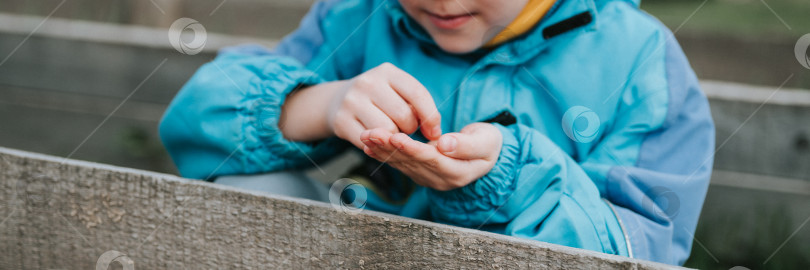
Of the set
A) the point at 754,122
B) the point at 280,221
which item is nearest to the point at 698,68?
the point at 754,122

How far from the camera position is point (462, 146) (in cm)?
89

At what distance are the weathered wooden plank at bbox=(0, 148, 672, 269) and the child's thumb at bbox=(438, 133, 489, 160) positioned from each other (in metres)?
0.09

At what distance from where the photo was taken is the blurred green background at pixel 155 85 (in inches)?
86.3

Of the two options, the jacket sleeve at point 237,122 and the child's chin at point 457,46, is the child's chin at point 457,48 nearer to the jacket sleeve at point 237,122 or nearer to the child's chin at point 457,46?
the child's chin at point 457,46

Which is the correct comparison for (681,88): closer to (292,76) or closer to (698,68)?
(292,76)

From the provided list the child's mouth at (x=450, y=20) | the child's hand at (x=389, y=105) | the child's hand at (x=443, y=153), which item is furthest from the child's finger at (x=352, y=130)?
the child's mouth at (x=450, y=20)

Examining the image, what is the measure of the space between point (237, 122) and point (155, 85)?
5.91 ft

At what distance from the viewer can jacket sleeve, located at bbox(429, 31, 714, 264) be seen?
1032mm

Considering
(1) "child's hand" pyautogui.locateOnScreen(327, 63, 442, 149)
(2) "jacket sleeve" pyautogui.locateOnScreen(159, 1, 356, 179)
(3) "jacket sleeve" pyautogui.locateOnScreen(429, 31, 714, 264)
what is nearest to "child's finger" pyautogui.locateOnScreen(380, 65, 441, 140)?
(1) "child's hand" pyautogui.locateOnScreen(327, 63, 442, 149)

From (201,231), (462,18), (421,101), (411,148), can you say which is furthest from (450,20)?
(201,231)

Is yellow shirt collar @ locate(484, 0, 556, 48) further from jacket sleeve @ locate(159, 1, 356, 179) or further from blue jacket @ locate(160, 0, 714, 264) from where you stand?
jacket sleeve @ locate(159, 1, 356, 179)

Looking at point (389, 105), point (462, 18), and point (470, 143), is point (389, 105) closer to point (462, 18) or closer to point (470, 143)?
point (470, 143)

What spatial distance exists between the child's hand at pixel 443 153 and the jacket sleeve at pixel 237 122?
322mm

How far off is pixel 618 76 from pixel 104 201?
0.85 meters
